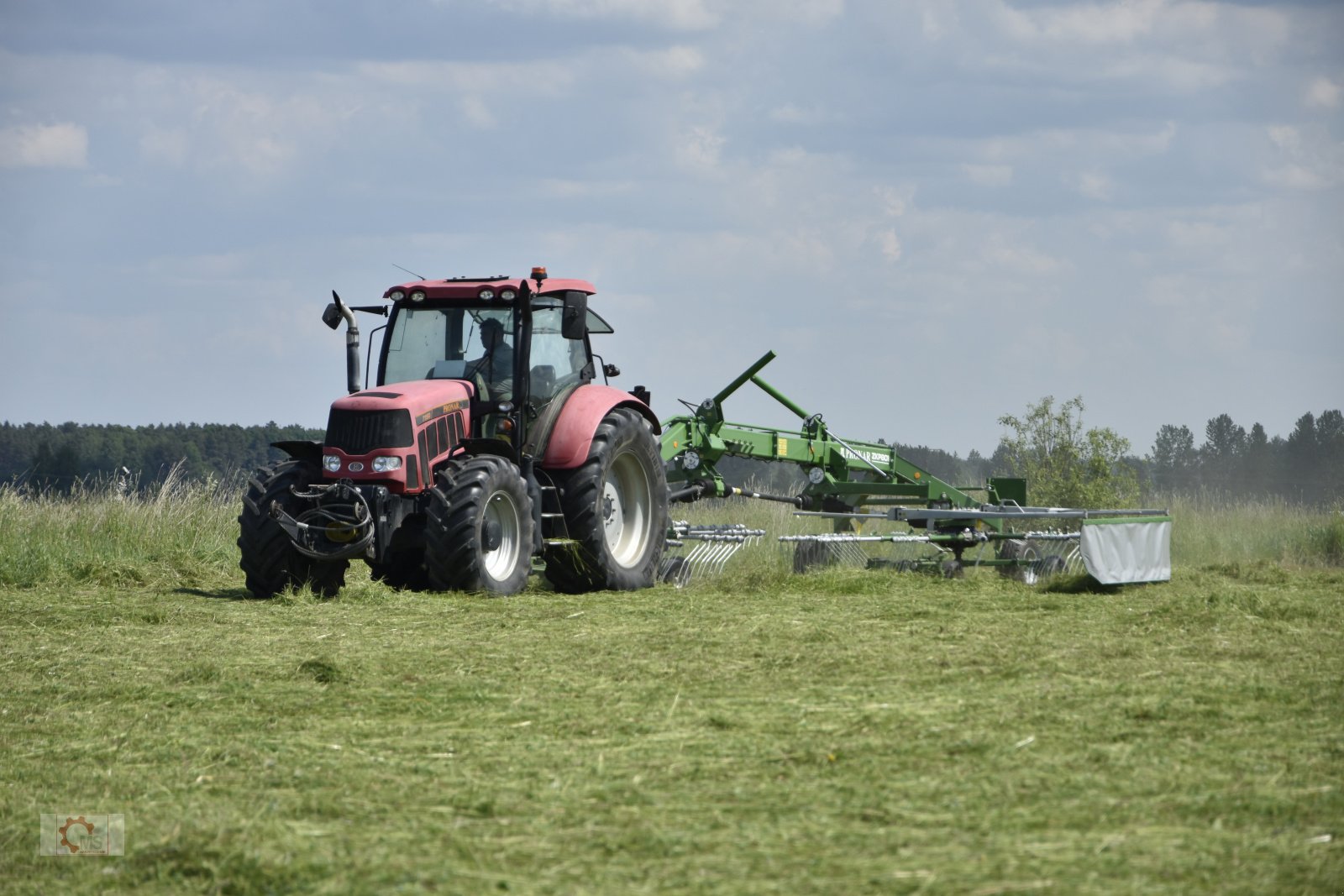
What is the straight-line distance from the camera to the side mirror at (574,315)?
33.1 feet

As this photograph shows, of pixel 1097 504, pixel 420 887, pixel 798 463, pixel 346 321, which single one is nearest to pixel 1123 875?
pixel 420 887

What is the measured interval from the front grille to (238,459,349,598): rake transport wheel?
42 centimetres

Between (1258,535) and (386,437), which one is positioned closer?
(386,437)

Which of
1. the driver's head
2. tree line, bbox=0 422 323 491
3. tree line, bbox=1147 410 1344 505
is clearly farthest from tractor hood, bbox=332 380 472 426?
tree line, bbox=1147 410 1344 505

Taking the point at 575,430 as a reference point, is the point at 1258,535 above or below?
below

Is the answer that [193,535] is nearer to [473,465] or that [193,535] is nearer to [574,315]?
[473,465]

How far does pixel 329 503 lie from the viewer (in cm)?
941

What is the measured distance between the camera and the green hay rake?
11.2m

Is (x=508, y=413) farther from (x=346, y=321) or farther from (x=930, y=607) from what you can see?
(x=930, y=607)

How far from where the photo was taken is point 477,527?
30.1 feet

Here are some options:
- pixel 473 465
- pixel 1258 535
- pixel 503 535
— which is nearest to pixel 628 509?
pixel 503 535

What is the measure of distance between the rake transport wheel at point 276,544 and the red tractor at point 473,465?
1cm

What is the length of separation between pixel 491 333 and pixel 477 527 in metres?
1.80

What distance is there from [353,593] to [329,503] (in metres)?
0.65
